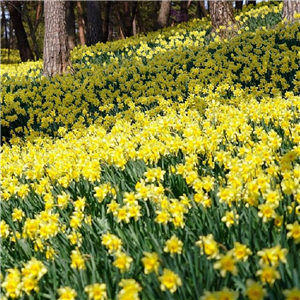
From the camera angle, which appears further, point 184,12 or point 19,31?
point 184,12

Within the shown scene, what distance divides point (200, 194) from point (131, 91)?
189 inches

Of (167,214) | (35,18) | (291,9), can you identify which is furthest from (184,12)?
(167,214)

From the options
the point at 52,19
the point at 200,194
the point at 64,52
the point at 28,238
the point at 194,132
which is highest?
A: the point at 52,19

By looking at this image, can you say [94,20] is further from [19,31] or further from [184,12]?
[184,12]

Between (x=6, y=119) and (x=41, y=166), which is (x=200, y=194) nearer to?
(x=41, y=166)

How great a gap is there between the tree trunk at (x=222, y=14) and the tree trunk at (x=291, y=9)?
161 cm

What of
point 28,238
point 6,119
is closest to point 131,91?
point 6,119

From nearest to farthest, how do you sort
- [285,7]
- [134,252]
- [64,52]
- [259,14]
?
[134,252]
[285,7]
[64,52]
[259,14]

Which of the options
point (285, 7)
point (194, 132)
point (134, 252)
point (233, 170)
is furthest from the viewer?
point (285, 7)

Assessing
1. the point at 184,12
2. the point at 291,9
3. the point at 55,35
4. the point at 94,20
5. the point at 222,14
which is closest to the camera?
the point at 291,9

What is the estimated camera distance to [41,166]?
3.24 m

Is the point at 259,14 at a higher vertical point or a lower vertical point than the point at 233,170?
higher

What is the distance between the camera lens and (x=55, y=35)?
29.0ft

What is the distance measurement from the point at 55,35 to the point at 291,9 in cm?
510
